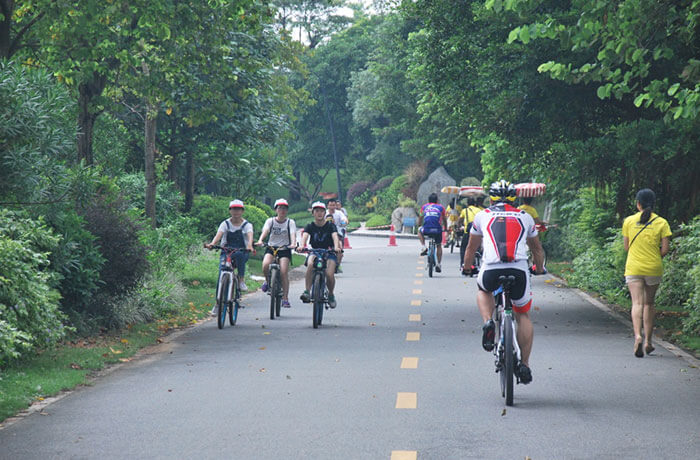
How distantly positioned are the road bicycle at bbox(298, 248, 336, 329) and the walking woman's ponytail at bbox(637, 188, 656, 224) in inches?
185

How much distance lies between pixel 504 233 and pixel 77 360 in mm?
4870

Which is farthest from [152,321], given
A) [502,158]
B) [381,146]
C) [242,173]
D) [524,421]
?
[381,146]

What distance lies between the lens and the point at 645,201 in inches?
422

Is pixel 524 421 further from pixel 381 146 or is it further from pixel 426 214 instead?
pixel 381 146

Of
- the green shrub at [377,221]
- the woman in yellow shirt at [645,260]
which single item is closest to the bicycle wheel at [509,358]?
the woman in yellow shirt at [645,260]

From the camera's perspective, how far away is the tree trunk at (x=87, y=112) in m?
16.4

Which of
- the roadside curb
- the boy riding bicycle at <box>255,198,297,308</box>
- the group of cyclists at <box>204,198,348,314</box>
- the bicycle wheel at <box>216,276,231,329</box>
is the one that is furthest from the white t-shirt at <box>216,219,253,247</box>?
the roadside curb

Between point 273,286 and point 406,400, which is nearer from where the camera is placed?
point 406,400

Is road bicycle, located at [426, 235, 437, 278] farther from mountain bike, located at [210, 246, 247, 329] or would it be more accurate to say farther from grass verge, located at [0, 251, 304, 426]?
mountain bike, located at [210, 246, 247, 329]

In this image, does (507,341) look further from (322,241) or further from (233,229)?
(233,229)

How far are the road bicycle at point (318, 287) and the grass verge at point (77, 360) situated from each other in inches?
79.7

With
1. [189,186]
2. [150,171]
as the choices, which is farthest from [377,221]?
[150,171]

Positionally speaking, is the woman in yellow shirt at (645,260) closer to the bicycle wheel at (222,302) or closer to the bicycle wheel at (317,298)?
Result: the bicycle wheel at (317,298)

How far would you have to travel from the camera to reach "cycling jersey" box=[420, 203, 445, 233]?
78.3 feet
